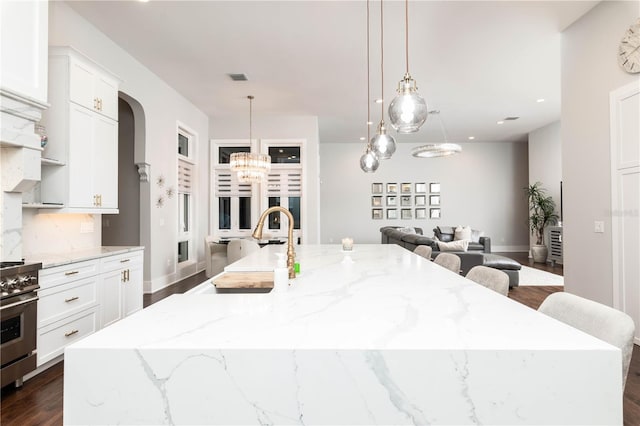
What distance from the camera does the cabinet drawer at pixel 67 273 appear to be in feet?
7.82

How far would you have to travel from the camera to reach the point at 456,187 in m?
10.2

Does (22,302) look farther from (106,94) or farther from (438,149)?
(438,149)

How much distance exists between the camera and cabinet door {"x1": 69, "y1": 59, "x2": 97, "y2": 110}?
2.92 meters

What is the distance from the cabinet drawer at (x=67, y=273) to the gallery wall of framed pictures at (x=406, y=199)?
26.8 feet

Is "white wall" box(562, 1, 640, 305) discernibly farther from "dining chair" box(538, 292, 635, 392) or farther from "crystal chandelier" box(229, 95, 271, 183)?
"crystal chandelier" box(229, 95, 271, 183)

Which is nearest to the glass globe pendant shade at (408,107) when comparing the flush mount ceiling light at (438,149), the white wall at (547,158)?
the flush mount ceiling light at (438,149)

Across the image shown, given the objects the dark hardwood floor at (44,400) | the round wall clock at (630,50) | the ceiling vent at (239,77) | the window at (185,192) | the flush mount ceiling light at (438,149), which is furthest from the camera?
the flush mount ceiling light at (438,149)

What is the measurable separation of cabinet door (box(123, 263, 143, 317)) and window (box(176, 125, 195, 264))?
2.58 meters

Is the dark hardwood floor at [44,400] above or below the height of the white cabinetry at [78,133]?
below

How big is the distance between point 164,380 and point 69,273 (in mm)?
2373

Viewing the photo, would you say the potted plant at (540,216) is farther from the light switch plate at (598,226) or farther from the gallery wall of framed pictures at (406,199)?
the light switch plate at (598,226)

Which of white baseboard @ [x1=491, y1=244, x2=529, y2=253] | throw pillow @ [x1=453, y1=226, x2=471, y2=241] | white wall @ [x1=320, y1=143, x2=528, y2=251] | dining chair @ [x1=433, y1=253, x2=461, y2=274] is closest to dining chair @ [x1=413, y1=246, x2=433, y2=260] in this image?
dining chair @ [x1=433, y1=253, x2=461, y2=274]

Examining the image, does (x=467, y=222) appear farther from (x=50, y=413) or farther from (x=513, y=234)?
(x=50, y=413)

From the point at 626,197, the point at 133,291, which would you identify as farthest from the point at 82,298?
the point at 626,197
